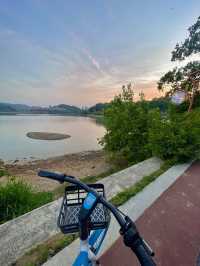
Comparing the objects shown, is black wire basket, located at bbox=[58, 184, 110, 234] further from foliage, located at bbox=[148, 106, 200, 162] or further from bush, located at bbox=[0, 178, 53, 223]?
foliage, located at bbox=[148, 106, 200, 162]

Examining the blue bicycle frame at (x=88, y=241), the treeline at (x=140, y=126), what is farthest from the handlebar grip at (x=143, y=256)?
the treeline at (x=140, y=126)

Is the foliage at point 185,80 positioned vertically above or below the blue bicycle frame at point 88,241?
above

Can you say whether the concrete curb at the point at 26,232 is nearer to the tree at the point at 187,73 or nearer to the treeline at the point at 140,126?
the treeline at the point at 140,126

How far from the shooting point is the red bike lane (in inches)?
64.7

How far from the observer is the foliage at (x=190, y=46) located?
11.6 meters

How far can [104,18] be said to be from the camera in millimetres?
7637

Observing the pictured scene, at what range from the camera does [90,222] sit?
803mm

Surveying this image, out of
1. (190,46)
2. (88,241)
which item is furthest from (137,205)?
(190,46)

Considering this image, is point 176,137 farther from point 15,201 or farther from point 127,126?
point 15,201

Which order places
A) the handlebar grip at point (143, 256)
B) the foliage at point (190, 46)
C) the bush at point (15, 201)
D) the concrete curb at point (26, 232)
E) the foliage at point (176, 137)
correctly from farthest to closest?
the foliage at point (190, 46) < the foliage at point (176, 137) < the bush at point (15, 201) < the concrete curb at point (26, 232) < the handlebar grip at point (143, 256)

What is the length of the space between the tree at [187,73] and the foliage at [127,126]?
18.9ft

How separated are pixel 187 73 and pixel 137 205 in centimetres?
1278

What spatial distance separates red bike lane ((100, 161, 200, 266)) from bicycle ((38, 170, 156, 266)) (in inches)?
35.7

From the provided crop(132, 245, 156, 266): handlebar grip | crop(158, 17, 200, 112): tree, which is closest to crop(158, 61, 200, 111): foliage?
crop(158, 17, 200, 112): tree
